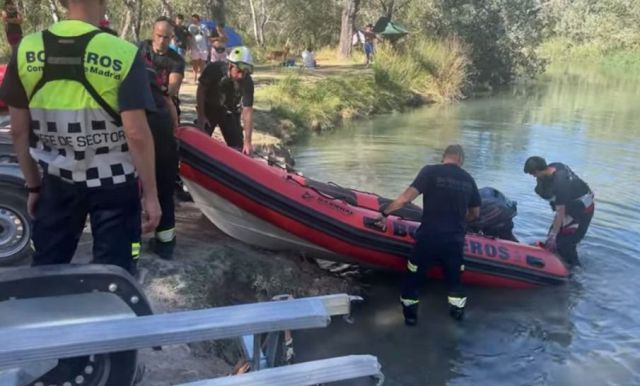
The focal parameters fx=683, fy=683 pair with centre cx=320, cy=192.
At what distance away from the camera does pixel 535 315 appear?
517 centimetres

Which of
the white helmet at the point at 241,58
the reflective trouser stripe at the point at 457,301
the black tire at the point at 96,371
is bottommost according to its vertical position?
the reflective trouser stripe at the point at 457,301

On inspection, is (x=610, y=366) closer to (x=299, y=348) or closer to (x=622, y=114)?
(x=299, y=348)

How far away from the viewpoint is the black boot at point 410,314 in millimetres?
4773

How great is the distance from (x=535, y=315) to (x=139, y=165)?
3741 millimetres

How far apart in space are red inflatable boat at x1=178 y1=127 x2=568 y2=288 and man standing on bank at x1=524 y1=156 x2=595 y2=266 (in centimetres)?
37

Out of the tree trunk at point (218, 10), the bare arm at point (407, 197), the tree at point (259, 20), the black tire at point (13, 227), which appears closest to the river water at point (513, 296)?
the bare arm at point (407, 197)

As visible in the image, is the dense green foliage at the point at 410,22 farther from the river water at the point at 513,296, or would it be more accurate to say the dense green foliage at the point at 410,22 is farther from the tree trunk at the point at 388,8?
the river water at the point at 513,296

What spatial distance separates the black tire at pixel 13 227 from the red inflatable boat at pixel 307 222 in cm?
116

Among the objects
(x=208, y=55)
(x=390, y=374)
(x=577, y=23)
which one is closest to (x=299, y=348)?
(x=390, y=374)

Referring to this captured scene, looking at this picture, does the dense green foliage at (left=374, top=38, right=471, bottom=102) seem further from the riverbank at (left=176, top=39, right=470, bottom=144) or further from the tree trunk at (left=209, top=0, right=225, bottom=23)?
the tree trunk at (left=209, top=0, right=225, bottom=23)

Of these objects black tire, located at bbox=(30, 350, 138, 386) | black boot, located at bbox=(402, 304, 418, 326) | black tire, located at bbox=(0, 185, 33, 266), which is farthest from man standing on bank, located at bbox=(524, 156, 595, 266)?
black tire, located at bbox=(30, 350, 138, 386)

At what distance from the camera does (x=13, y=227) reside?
381 cm

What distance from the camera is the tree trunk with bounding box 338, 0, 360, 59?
22969 millimetres

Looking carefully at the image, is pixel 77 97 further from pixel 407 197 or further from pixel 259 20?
pixel 259 20
